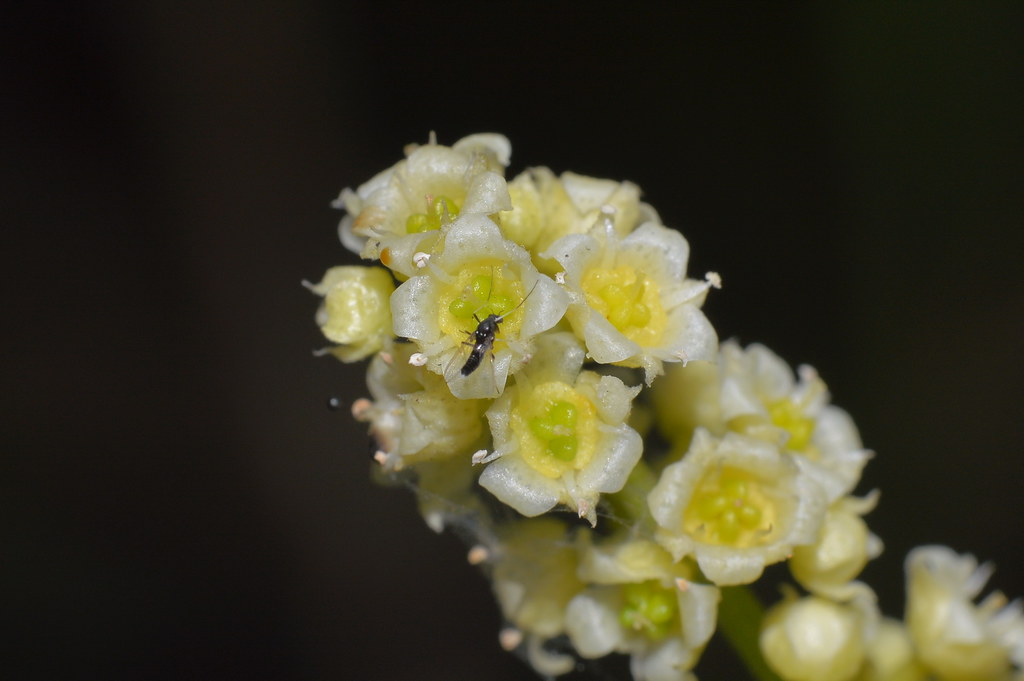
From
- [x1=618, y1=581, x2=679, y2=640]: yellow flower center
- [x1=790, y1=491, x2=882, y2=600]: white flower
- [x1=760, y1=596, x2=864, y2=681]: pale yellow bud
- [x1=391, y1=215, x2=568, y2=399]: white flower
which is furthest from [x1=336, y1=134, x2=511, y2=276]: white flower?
[x1=760, y1=596, x2=864, y2=681]: pale yellow bud

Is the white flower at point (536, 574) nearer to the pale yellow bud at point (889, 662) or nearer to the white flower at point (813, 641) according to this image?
the white flower at point (813, 641)

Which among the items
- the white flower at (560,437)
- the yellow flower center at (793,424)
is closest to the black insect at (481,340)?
the white flower at (560,437)

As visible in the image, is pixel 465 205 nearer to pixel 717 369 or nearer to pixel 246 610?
pixel 717 369

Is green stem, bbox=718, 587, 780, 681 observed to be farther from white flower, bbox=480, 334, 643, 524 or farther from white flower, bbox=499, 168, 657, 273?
white flower, bbox=499, 168, 657, 273

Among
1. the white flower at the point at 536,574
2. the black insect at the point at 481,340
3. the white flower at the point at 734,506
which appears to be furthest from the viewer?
the white flower at the point at 536,574

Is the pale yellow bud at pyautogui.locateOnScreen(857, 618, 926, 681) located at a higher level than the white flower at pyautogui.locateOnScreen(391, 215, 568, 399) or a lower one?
lower

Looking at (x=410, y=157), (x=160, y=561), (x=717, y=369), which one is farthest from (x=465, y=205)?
(x=160, y=561)
